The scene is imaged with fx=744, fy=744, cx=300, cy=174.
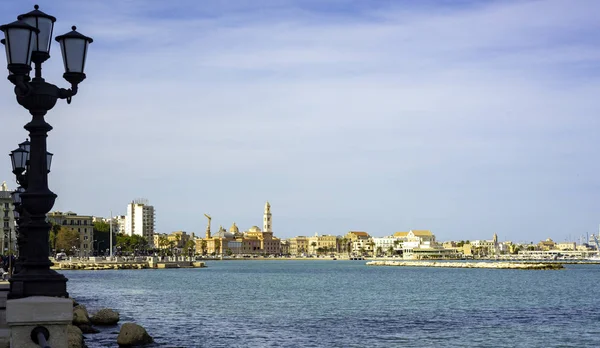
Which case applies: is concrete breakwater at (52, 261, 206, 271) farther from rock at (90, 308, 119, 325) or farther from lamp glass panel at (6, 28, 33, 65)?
lamp glass panel at (6, 28, 33, 65)

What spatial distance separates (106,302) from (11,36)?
62177 mm

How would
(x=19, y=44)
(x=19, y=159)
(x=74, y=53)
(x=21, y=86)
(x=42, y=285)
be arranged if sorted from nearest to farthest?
(x=19, y=44), (x=21, y=86), (x=42, y=285), (x=74, y=53), (x=19, y=159)

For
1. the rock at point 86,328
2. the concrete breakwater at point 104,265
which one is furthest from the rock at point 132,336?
the concrete breakwater at point 104,265

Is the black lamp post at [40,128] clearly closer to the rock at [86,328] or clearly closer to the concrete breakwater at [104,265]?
the rock at [86,328]

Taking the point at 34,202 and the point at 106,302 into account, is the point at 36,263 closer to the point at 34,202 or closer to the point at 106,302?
the point at 34,202

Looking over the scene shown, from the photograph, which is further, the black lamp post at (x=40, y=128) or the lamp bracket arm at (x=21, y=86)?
the black lamp post at (x=40, y=128)

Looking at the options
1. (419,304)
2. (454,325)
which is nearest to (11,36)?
(454,325)

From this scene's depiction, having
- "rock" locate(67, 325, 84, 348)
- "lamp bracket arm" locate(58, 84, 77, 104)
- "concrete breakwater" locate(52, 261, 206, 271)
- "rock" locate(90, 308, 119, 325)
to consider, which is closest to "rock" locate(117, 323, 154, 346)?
"rock" locate(67, 325, 84, 348)

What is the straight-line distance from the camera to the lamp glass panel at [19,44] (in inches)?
402

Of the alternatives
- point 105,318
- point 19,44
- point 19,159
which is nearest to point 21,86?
point 19,44

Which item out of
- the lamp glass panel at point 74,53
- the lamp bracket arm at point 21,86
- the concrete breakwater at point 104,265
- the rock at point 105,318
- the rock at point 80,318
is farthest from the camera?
the concrete breakwater at point 104,265

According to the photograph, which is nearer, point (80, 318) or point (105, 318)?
point (80, 318)

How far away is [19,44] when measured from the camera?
10266mm

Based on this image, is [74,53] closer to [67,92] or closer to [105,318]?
[67,92]
